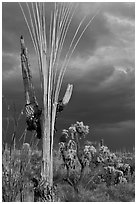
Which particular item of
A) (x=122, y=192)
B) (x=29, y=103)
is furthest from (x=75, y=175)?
(x=29, y=103)

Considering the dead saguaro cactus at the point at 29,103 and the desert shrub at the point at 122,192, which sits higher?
the dead saguaro cactus at the point at 29,103

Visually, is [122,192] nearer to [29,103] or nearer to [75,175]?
[75,175]

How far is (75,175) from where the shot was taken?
14.0 feet

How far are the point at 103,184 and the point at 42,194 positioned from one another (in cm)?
149

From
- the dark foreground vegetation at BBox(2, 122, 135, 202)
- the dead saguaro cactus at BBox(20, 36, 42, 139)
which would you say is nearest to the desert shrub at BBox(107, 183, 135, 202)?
the dark foreground vegetation at BBox(2, 122, 135, 202)

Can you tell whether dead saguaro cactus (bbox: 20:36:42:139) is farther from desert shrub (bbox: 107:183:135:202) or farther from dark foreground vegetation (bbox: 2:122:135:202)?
desert shrub (bbox: 107:183:135:202)

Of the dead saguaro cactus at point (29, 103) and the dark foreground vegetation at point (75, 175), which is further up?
the dead saguaro cactus at point (29, 103)

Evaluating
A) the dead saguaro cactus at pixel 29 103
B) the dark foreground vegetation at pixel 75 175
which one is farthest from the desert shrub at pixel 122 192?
the dead saguaro cactus at pixel 29 103

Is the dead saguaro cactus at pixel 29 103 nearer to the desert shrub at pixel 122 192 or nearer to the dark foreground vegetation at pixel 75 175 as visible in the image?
the dark foreground vegetation at pixel 75 175

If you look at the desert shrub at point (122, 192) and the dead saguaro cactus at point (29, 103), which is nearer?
the dead saguaro cactus at point (29, 103)

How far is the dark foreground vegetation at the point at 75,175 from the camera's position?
3.01 meters

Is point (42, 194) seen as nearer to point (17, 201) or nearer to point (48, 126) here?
point (17, 201)

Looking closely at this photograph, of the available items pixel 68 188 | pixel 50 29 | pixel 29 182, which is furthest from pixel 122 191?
pixel 50 29

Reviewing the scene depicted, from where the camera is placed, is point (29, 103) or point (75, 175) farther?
point (75, 175)
